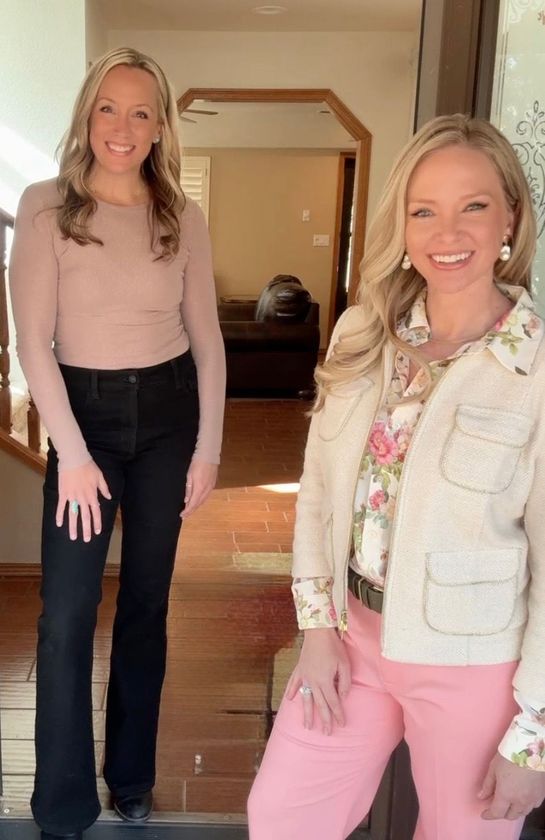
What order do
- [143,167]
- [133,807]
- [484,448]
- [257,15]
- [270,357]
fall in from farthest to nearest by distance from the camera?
[270,357] < [257,15] < [133,807] < [143,167] < [484,448]

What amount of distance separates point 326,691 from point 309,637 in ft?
0.30

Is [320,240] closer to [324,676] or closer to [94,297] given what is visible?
[94,297]

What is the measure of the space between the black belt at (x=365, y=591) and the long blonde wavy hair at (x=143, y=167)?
2.37 ft

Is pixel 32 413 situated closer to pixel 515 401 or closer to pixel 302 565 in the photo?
pixel 302 565

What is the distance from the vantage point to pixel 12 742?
7.22 ft

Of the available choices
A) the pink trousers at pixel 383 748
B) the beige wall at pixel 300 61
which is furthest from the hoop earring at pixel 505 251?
the beige wall at pixel 300 61

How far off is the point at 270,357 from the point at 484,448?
20.6 ft

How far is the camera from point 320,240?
9.98 m

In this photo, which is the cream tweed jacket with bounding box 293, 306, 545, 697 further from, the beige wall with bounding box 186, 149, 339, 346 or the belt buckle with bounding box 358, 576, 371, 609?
the beige wall with bounding box 186, 149, 339, 346

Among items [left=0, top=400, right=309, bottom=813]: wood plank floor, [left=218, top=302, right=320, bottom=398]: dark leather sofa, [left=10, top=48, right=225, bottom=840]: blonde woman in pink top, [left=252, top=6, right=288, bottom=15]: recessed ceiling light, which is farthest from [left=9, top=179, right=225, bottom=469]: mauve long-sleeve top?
[left=218, top=302, right=320, bottom=398]: dark leather sofa

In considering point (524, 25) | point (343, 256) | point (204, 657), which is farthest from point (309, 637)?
point (343, 256)

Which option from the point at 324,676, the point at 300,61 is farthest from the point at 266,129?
the point at 324,676

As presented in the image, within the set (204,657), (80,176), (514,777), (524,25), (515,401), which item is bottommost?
(204,657)

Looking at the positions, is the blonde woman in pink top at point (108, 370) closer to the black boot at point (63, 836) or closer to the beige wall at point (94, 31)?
the black boot at point (63, 836)
